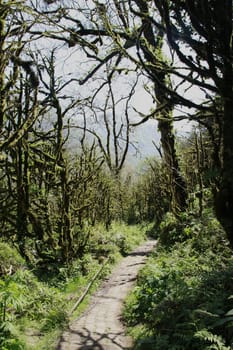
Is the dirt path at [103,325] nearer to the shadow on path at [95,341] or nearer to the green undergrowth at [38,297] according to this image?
the shadow on path at [95,341]

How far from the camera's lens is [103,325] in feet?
26.8

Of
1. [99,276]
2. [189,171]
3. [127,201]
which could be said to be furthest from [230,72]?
[127,201]

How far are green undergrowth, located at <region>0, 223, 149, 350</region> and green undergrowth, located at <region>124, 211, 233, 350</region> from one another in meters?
1.61

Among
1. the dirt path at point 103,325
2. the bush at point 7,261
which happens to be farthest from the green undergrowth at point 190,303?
the bush at point 7,261

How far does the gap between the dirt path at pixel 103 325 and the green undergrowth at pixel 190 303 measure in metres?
0.30

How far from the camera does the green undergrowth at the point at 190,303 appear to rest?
5344 mm

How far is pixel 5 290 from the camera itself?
5484 mm

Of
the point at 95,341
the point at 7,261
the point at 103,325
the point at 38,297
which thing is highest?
the point at 7,261

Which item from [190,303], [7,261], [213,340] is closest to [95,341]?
[190,303]

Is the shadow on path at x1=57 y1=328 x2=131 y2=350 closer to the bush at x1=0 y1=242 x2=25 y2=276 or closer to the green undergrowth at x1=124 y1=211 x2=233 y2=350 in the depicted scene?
the green undergrowth at x1=124 y1=211 x2=233 y2=350

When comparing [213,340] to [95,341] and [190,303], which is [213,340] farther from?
[95,341]

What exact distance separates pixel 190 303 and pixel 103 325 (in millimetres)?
2546

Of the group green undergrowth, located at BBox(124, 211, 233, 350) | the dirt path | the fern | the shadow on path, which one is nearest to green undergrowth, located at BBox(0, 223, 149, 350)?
the dirt path

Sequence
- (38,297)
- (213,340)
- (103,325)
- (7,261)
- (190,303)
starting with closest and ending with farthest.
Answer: (213,340) → (190,303) → (103,325) → (7,261) → (38,297)
